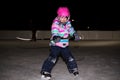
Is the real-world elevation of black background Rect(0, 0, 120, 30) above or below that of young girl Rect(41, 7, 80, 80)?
above

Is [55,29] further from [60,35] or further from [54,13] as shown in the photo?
[54,13]

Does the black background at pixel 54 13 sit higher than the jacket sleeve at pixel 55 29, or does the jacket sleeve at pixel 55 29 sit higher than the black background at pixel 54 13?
the black background at pixel 54 13

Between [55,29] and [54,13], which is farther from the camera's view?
[54,13]

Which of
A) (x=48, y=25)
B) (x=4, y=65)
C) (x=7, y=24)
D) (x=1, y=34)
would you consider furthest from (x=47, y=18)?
(x=4, y=65)

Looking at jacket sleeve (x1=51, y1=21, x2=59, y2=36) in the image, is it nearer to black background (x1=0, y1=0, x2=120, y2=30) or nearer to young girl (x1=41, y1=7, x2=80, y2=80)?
young girl (x1=41, y1=7, x2=80, y2=80)

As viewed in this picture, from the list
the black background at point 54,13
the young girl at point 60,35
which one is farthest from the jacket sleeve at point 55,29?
the black background at point 54,13

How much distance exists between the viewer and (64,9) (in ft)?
21.1

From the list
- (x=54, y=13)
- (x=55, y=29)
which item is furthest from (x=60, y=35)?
(x=54, y=13)

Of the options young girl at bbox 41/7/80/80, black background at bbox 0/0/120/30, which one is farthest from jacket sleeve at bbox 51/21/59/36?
black background at bbox 0/0/120/30

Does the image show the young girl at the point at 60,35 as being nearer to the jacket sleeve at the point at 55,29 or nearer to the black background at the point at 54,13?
the jacket sleeve at the point at 55,29

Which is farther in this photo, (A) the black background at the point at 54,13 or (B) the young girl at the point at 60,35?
(A) the black background at the point at 54,13

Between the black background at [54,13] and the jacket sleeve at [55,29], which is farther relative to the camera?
the black background at [54,13]

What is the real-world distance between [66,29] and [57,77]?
1082mm

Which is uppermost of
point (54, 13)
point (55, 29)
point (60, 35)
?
point (54, 13)
